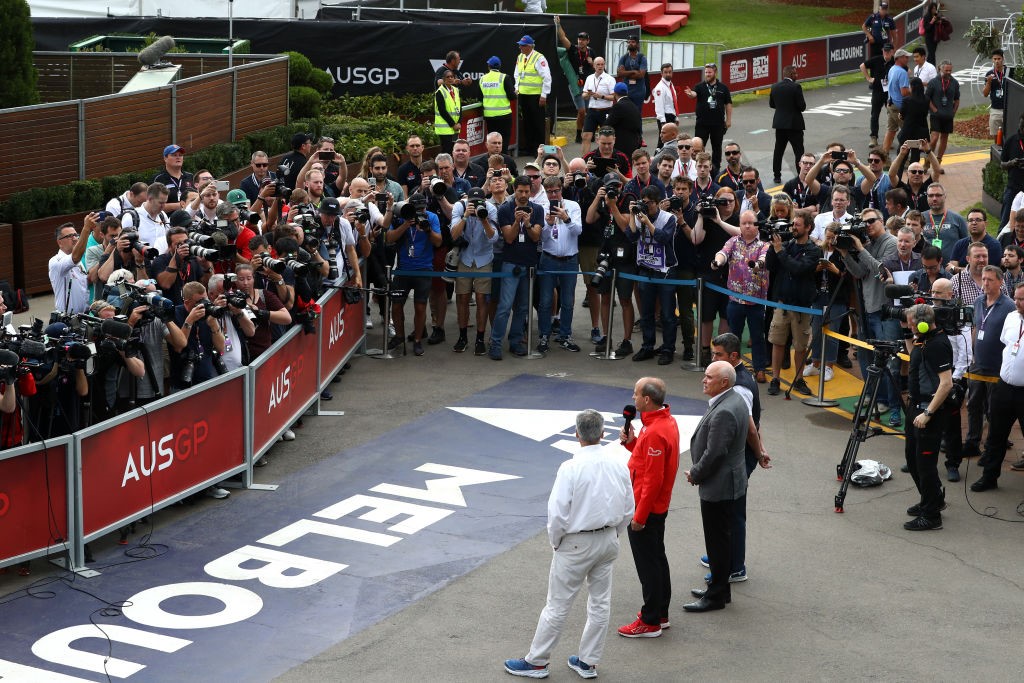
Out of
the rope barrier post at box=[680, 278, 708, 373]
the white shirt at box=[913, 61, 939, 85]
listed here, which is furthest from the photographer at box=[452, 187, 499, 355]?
the white shirt at box=[913, 61, 939, 85]

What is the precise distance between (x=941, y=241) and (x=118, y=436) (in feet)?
31.3

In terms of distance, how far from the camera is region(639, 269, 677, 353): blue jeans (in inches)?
647

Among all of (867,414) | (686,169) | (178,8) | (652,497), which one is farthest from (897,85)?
(652,497)

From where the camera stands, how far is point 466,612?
1021 cm

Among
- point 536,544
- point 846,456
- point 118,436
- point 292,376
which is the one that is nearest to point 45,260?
point 292,376

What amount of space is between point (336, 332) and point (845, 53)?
2352cm

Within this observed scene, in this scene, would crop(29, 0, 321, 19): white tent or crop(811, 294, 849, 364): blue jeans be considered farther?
crop(29, 0, 321, 19): white tent

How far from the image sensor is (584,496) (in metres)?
9.08

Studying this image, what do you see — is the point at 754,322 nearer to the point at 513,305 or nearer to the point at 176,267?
the point at 513,305

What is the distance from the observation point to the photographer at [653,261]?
16234 millimetres

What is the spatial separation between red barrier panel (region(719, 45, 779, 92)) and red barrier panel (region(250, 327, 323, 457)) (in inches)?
787

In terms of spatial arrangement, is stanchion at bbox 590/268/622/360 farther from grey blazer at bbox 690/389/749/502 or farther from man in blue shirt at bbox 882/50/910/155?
man in blue shirt at bbox 882/50/910/155

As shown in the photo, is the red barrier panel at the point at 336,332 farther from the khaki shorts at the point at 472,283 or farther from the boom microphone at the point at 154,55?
the boom microphone at the point at 154,55

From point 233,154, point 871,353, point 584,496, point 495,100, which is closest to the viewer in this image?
point 584,496
